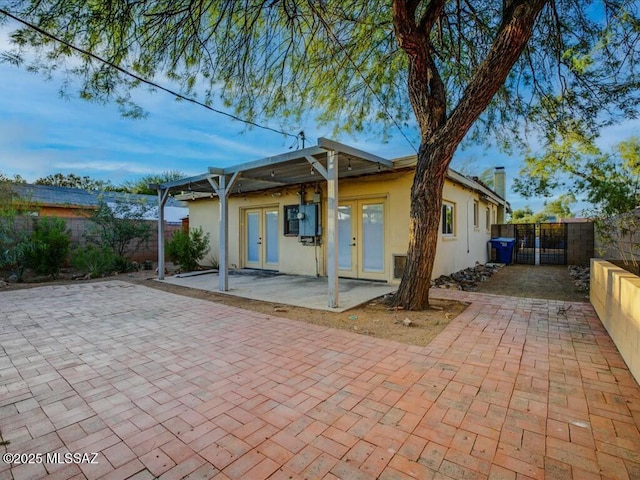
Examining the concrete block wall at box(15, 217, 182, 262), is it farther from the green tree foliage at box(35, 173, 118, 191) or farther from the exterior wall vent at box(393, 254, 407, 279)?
the green tree foliage at box(35, 173, 118, 191)

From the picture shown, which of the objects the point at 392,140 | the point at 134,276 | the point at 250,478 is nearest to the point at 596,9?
the point at 392,140

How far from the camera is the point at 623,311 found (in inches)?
125

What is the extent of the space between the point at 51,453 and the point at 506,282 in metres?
9.19

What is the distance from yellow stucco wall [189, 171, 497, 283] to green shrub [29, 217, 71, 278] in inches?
169

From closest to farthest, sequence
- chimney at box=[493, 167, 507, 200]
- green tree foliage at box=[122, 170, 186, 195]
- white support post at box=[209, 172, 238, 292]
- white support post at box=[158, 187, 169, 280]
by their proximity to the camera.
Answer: white support post at box=[209, 172, 238, 292] → white support post at box=[158, 187, 169, 280] → chimney at box=[493, 167, 507, 200] → green tree foliage at box=[122, 170, 186, 195]

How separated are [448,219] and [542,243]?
687cm

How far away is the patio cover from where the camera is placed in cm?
529

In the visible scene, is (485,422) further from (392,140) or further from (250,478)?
(392,140)

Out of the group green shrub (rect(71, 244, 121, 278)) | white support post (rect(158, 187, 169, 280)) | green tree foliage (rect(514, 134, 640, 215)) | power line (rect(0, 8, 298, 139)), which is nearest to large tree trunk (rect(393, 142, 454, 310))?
green tree foliage (rect(514, 134, 640, 215))

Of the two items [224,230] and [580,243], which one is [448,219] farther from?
[580,243]

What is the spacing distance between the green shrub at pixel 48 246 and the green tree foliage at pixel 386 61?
5.60 metres

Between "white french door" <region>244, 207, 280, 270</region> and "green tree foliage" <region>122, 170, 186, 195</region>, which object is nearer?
"white french door" <region>244, 207, 280, 270</region>

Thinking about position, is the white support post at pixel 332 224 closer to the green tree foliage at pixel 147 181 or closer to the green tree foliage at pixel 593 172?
the green tree foliage at pixel 593 172

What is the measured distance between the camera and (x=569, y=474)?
1.68 m
